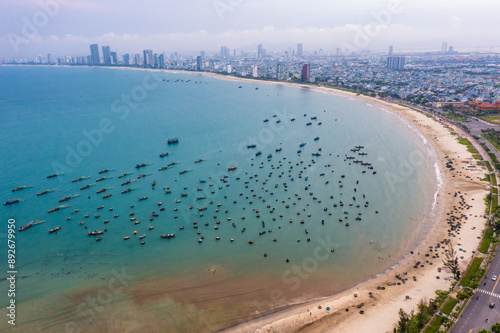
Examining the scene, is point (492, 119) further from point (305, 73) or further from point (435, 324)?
point (305, 73)

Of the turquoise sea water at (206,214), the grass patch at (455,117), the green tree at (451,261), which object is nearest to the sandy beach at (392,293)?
the green tree at (451,261)

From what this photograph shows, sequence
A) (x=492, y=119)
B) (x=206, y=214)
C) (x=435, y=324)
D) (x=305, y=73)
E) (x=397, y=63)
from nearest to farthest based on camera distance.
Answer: (x=435, y=324) < (x=206, y=214) < (x=492, y=119) < (x=305, y=73) < (x=397, y=63)

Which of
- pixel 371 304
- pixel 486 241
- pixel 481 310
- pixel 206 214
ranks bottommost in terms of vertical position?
pixel 371 304

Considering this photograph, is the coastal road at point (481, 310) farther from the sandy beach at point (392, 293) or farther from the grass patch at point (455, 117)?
the grass patch at point (455, 117)

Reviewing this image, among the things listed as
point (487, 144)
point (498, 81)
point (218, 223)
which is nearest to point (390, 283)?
point (218, 223)

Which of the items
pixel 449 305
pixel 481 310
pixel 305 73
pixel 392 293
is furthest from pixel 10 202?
pixel 305 73

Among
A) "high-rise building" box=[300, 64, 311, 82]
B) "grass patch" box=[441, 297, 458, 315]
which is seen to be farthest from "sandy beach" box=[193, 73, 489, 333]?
"high-rise building" box=[300, 64, 311, 82]

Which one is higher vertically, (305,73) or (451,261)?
(305,73)

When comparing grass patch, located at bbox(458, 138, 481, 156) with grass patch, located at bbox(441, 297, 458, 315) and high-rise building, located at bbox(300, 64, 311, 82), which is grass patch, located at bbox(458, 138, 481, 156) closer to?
grass patch, located at bbox(441, 297, 458, 315)
